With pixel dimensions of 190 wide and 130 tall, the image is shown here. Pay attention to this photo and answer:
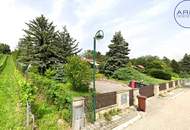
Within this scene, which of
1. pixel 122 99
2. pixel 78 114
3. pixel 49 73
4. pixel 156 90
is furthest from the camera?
pixel 156 90

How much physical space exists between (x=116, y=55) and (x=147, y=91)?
16.4 metres

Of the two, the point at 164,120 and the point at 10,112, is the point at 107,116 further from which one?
the point at 10,112

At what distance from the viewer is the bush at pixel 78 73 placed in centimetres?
2008

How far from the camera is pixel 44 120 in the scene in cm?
1059

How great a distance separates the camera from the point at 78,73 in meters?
19.9

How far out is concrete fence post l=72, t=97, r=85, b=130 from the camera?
10.3m

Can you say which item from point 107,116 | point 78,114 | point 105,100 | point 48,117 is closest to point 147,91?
point 105,100

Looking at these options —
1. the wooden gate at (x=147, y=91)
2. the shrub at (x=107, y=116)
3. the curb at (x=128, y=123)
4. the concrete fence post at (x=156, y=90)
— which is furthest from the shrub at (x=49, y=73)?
the shrub at (x=107, y=116)

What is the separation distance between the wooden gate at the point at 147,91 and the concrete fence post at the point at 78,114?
34.2ft

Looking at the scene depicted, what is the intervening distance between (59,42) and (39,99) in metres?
17.9

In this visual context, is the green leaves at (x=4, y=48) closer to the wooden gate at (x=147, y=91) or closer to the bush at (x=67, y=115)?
the wooden gate at (x=147, y=91)

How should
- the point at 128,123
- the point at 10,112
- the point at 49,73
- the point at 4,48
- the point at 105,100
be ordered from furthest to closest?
the point at 4,48 < the point at 49,73 < the point at 105,100 < the point at 128,123 < the point at 10,112

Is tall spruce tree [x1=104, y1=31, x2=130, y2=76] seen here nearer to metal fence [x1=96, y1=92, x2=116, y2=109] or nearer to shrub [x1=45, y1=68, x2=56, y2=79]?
shrub [x1=45, y1=68, x2=56, y2=79]

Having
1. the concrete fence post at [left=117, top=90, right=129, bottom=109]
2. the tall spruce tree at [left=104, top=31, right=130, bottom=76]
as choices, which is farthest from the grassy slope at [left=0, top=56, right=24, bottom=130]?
the tall spruce tree at [left=104, top=31, right=130, bottom=76]
